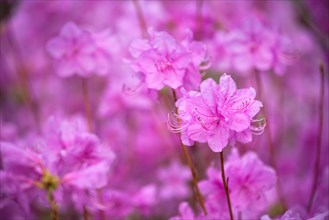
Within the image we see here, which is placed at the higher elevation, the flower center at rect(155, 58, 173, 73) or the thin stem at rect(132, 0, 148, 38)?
the thin stem at rect(132, 0, 148, 38)

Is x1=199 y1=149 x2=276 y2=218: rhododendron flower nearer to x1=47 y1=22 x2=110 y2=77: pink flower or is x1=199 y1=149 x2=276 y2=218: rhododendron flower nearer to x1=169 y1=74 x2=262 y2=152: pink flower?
x1=169 y1=74 x2=262 y2=152: pink flower

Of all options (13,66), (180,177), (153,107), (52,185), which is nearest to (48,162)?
(52,185)

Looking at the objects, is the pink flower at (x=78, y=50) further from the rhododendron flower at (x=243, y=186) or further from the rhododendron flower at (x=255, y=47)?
the rhododendron flower at (x=243, y=186)

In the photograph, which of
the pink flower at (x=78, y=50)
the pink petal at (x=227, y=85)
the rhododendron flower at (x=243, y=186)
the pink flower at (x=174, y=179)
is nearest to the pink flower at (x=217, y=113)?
the pink petal at (x=227, y=85)

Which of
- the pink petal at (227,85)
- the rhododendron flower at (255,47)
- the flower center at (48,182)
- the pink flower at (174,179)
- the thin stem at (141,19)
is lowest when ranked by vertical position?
the pink flower at (174,179)

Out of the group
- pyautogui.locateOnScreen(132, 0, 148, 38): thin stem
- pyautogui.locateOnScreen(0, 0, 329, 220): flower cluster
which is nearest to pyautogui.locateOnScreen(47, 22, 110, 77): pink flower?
pyautogui.locateOnScreen(0, 0, 329, 220): flower cluster

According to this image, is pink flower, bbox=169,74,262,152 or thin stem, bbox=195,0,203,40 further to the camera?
thin stem, bbox=195,0,203,40
